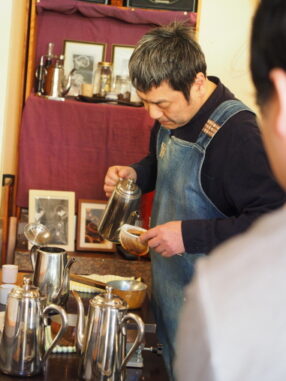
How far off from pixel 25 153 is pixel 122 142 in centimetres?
46

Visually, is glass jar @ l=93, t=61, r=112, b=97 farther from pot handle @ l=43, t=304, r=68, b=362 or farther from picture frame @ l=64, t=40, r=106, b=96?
pot handle @ l=43, t=304, r=68, b=362

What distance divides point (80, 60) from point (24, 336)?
2202 millimetres

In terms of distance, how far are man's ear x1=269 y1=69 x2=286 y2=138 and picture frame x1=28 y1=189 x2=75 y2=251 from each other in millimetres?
2688

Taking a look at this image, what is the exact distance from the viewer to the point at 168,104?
2078 millimetres

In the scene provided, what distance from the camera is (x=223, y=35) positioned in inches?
138

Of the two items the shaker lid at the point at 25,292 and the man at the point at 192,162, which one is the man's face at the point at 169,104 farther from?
the shaker lid at the point at 25,292

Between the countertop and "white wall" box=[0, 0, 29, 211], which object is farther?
"white wall" box=[0, 0, 29, 211]

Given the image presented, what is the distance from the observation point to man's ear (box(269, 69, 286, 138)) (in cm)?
55

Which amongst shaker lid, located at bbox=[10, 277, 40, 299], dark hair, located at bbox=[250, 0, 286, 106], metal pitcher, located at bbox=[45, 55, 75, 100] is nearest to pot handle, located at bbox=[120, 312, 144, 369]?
shaker lid, located at bbox=[10, 277, 40, 299]

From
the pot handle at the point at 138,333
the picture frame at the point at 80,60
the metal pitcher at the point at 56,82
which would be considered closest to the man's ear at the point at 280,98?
the pot handle at the point at 138,333

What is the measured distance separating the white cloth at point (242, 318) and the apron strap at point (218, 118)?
5.02 ft

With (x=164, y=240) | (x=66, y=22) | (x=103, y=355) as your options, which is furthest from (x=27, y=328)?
(x=66, y=22)

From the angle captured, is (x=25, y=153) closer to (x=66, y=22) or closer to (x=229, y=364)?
(x=66, y=22)

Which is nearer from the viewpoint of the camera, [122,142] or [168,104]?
[168,104]
